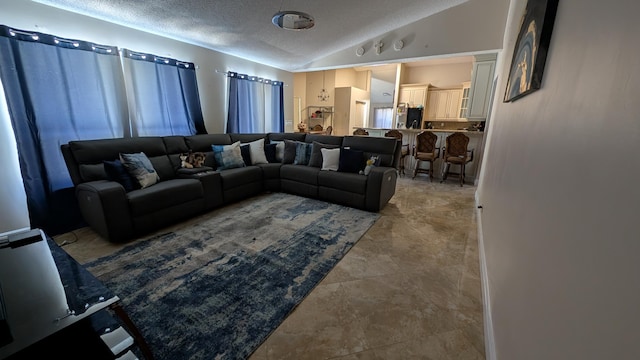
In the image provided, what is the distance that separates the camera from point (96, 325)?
1.18m

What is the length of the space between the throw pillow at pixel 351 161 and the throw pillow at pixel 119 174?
8.39 ft

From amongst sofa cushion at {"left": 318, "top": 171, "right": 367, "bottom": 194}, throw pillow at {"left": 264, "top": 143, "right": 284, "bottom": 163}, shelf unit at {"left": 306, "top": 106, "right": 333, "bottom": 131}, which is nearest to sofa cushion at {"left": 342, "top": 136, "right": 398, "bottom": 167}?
sofa cushion at {"left": 318, "top": 171, "right": 367, "bottom": 194}

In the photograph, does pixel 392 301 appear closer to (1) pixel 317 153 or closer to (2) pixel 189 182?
(2) pixel 189 182

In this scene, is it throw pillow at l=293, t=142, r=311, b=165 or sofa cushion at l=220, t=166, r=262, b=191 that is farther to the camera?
throw pillow at l=293, t=142, r=311, b=165

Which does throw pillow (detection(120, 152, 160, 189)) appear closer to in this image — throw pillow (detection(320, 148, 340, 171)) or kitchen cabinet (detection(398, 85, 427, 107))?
throw pillow (detection(320, 148, 340, 171))

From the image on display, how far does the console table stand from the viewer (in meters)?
1.07

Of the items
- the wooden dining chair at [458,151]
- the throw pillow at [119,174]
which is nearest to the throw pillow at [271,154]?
the throw pillow at [119,174]

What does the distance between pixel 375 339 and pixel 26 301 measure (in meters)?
1.83

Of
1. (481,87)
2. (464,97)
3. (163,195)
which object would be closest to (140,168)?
(163,195)

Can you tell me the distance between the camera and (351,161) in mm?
3559

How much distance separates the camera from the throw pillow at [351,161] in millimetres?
3545

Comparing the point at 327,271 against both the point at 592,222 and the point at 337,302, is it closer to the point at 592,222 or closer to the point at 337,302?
the point at 337,302

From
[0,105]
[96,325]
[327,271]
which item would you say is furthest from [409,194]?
[0,105]

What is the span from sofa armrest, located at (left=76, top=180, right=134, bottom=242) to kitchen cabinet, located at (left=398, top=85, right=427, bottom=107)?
25.1 feet
